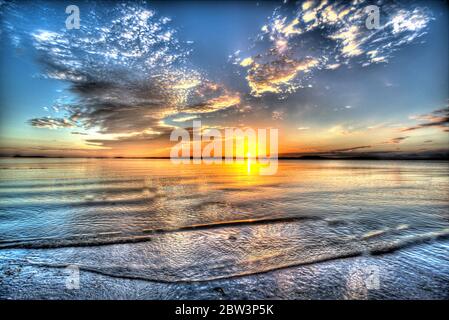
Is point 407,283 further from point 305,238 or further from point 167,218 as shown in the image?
point 167,218

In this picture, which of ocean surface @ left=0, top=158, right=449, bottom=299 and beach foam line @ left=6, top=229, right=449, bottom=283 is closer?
ocean surface @ left=0, top=158, right=449, bottom=299

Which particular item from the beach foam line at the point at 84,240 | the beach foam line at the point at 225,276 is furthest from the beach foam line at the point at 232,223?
the beach foam line at the point at 225,276

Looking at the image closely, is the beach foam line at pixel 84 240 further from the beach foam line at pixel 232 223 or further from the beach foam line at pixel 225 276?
the beach foam line at pixel 225 276

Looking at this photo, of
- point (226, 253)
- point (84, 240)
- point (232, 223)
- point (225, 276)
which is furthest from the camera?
point (232, 223)

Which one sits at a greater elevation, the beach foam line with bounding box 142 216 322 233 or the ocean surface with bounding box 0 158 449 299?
the ocean surface with bounding box 0 158 449 299

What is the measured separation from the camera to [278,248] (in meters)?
4.14

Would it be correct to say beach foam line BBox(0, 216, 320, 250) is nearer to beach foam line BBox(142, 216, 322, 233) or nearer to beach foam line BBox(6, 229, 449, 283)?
beach foam line BBox(142, 216, 322, 233)

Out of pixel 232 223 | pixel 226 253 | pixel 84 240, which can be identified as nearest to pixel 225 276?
pixel 226 253

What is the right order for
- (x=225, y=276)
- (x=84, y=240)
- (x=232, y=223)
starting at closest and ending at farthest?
(x=225, y=276), (x=84, y=240), (x=232, y=223)

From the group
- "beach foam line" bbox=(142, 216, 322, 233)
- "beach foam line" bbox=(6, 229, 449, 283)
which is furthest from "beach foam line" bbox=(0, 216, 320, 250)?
"beach foam line" bbox=(6, 229, 449, 283)

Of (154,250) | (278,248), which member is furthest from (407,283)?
(154,250)

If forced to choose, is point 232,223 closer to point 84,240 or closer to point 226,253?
point 226,253

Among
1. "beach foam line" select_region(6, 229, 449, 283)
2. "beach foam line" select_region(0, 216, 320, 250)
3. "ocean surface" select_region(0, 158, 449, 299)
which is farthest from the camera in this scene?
"beach foam line" select_region(0, 216, 320, 250)
